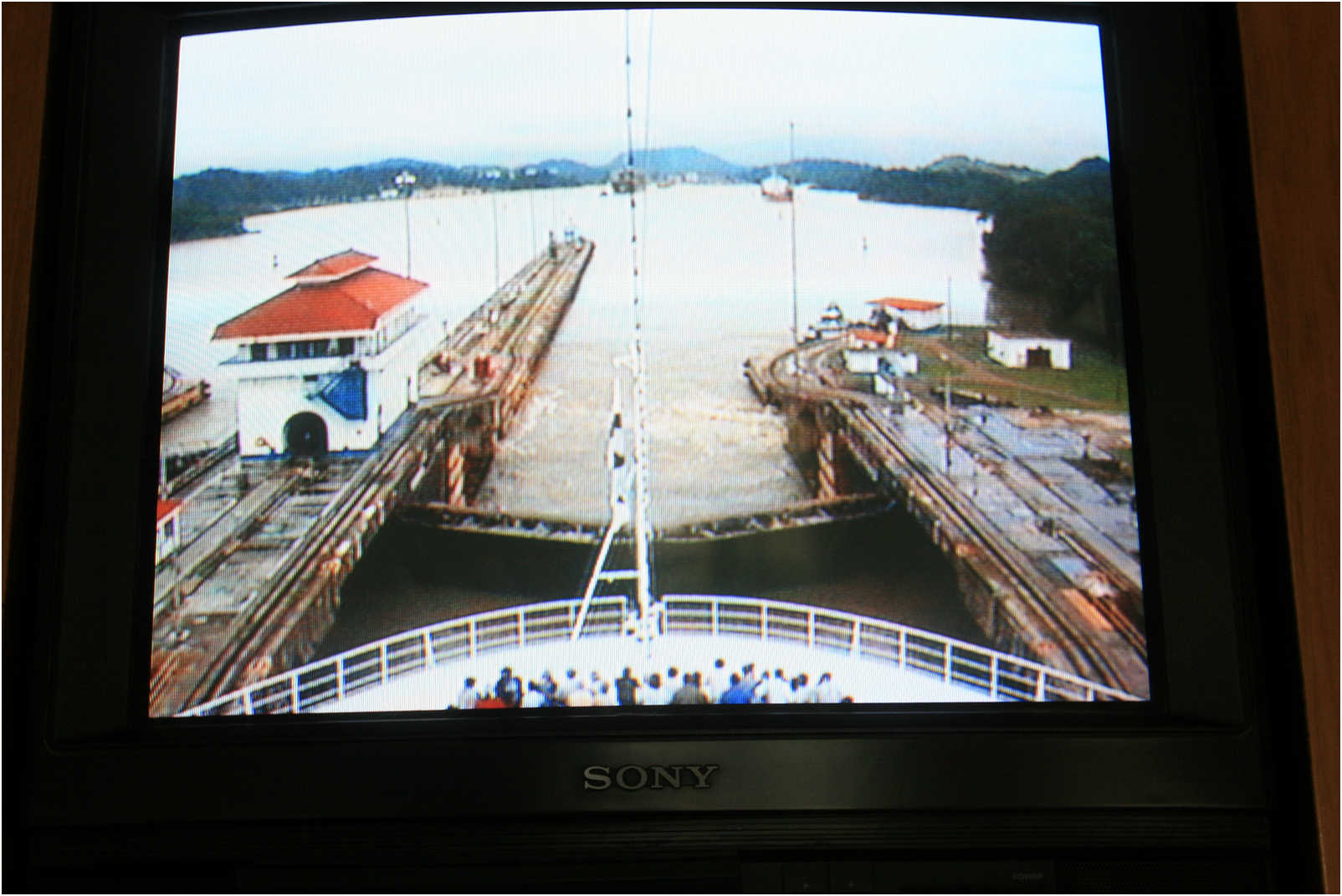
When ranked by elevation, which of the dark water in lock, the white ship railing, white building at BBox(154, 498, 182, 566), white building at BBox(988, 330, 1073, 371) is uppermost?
white building at BBox(988, 330, 1073, 371)

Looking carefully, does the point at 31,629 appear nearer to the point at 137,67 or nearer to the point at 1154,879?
the point at 137,67

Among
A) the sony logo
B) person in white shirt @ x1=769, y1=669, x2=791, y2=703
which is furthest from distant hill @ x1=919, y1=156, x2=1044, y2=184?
the sony logo

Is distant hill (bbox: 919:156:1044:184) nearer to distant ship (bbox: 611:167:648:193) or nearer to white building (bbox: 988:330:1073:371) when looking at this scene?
white building (bbox: 988:330:1073:371)

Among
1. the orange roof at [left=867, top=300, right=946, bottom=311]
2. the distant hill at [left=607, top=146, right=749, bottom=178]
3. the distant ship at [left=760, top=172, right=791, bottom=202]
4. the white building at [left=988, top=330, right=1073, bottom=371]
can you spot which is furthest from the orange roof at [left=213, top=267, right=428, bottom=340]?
the white building at [left=988, top=330, right=1073, bottom=371]

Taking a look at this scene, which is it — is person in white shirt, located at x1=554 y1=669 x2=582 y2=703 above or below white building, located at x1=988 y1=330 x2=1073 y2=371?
below

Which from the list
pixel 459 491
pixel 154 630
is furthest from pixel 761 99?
pixel 154 630

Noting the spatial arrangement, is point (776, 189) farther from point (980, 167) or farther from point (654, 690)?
point (654, 690)
